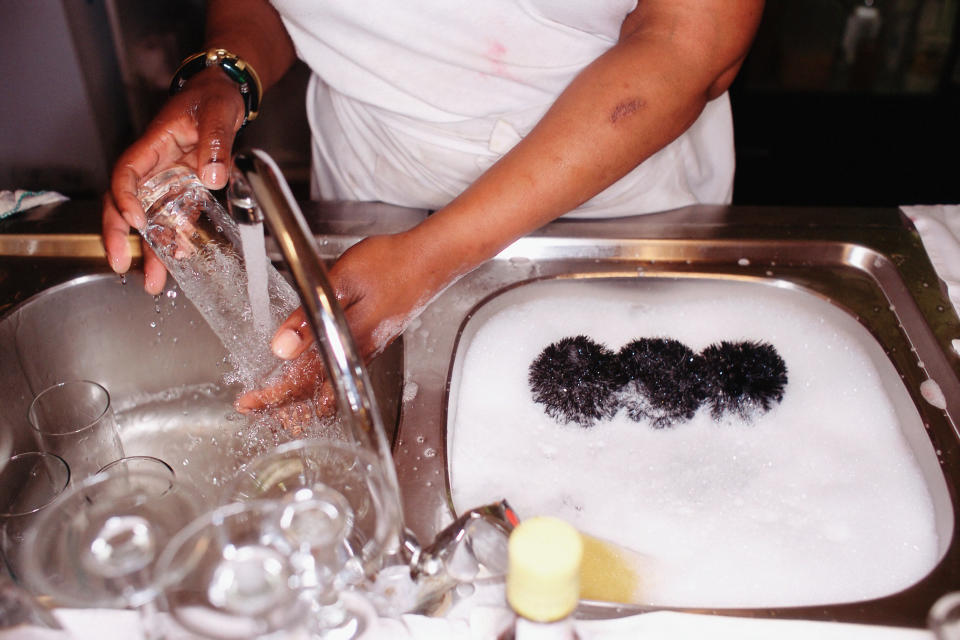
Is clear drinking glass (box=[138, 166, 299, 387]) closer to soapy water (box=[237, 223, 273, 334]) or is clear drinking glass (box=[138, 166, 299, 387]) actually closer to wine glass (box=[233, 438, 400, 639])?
soapy water (box=[237, 223, 273, 334])

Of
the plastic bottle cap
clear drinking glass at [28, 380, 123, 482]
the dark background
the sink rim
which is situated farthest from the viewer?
the dark background

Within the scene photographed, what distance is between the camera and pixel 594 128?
99 centimetres

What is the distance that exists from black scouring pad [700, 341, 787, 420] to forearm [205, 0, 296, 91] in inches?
32.1

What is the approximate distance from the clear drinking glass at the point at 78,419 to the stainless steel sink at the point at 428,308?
0.12m

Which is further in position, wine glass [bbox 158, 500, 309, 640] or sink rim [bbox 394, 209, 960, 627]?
sink rim [bbox 394, 209, 960, 627]

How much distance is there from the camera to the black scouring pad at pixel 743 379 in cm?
96

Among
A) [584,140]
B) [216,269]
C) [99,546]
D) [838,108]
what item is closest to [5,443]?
[216,269]

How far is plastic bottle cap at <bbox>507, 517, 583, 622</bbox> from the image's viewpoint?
0.47 m

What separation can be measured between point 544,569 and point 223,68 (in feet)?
3.15

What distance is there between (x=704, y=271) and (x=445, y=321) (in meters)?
0.38

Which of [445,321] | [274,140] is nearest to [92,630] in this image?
[445,321]

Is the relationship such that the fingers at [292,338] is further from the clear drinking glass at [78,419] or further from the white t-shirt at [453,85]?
the white t-shirt at [453,85]

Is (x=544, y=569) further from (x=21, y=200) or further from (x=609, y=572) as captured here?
(x=21, y=200)

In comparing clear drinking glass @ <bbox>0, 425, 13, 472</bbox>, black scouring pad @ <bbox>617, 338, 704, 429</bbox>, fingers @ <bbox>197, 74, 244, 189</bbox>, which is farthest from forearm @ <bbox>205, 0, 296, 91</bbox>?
black scouring pad @ <bbox>617, 338, 704, 429</bbox>
